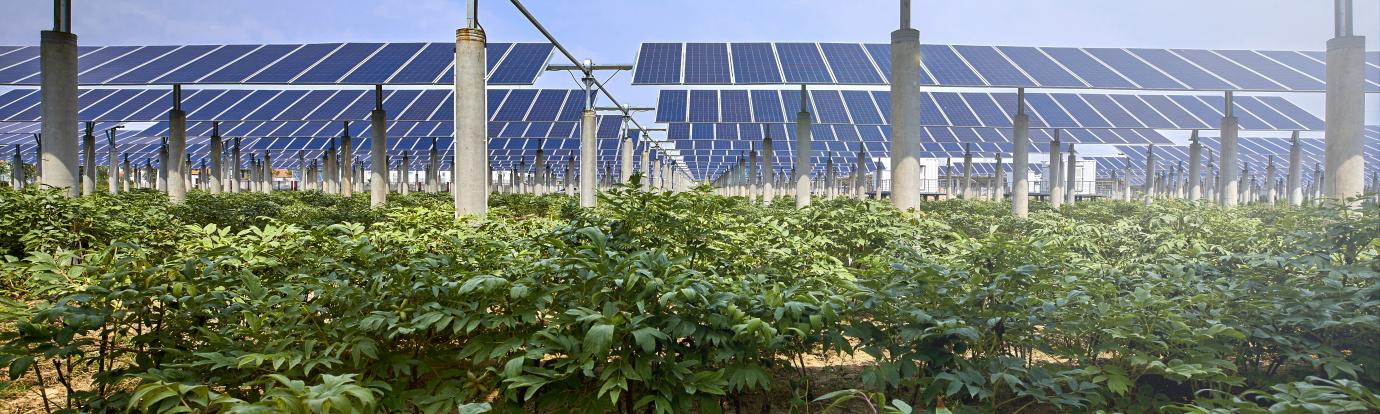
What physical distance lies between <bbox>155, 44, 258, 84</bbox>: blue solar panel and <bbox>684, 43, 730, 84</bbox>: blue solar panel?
1301 cm

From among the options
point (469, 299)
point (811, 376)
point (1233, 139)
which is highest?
point (1233, 139)

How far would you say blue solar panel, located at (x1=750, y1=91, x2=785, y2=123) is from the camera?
25953 millimetres

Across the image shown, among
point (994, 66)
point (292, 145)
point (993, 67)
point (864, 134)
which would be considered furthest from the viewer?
point (292, 145)

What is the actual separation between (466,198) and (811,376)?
6.32 m

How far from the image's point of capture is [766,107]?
2750 cm

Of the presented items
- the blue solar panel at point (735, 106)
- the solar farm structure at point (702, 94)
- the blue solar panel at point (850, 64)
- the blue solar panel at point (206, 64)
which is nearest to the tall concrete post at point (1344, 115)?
the solar farm structure at point (702, 94)

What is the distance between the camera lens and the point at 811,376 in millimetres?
5277

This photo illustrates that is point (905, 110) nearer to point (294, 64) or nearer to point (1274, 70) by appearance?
point (1274, 70)

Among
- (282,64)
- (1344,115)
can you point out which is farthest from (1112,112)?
(282,64)

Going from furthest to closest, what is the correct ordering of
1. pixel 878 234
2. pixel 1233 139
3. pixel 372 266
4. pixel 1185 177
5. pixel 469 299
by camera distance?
1. pixel 1185 177
2. pixel 1233 139
3. pixel 878 234
4. pixel 372 266
5. pixel 469 299

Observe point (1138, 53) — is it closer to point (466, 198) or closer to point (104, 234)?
point (466, 198)

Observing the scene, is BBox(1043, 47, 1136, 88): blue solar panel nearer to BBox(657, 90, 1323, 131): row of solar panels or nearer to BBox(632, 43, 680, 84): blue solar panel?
BBox(657, 90, 1323, 131): row of solar panels

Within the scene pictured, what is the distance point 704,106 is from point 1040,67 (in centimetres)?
1217

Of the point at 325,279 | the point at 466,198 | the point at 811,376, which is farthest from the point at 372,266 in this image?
the point at 466,198
